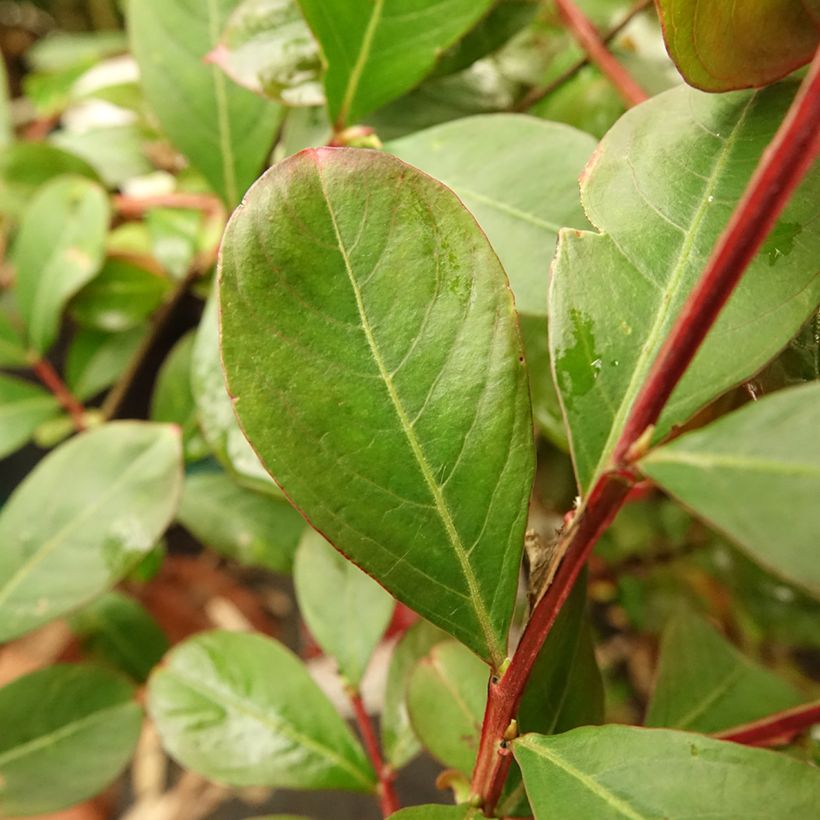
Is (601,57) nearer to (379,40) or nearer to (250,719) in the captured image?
(379,40)

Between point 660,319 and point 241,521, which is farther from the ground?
point 660,319

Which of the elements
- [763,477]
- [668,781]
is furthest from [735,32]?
[668,781]

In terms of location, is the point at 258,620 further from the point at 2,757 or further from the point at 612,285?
the point at 612,285

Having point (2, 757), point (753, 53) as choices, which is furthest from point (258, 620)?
point (753, 53)

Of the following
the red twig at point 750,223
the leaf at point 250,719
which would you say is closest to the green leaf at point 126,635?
the leaf at point 250,719

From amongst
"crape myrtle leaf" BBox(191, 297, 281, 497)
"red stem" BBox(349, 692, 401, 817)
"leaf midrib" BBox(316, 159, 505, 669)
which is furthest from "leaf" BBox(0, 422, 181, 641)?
"leaf midrib" BBox(316, 159, 505, 669)

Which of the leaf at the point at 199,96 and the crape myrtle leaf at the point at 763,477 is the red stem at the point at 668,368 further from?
the leaf at the point at 199,96
